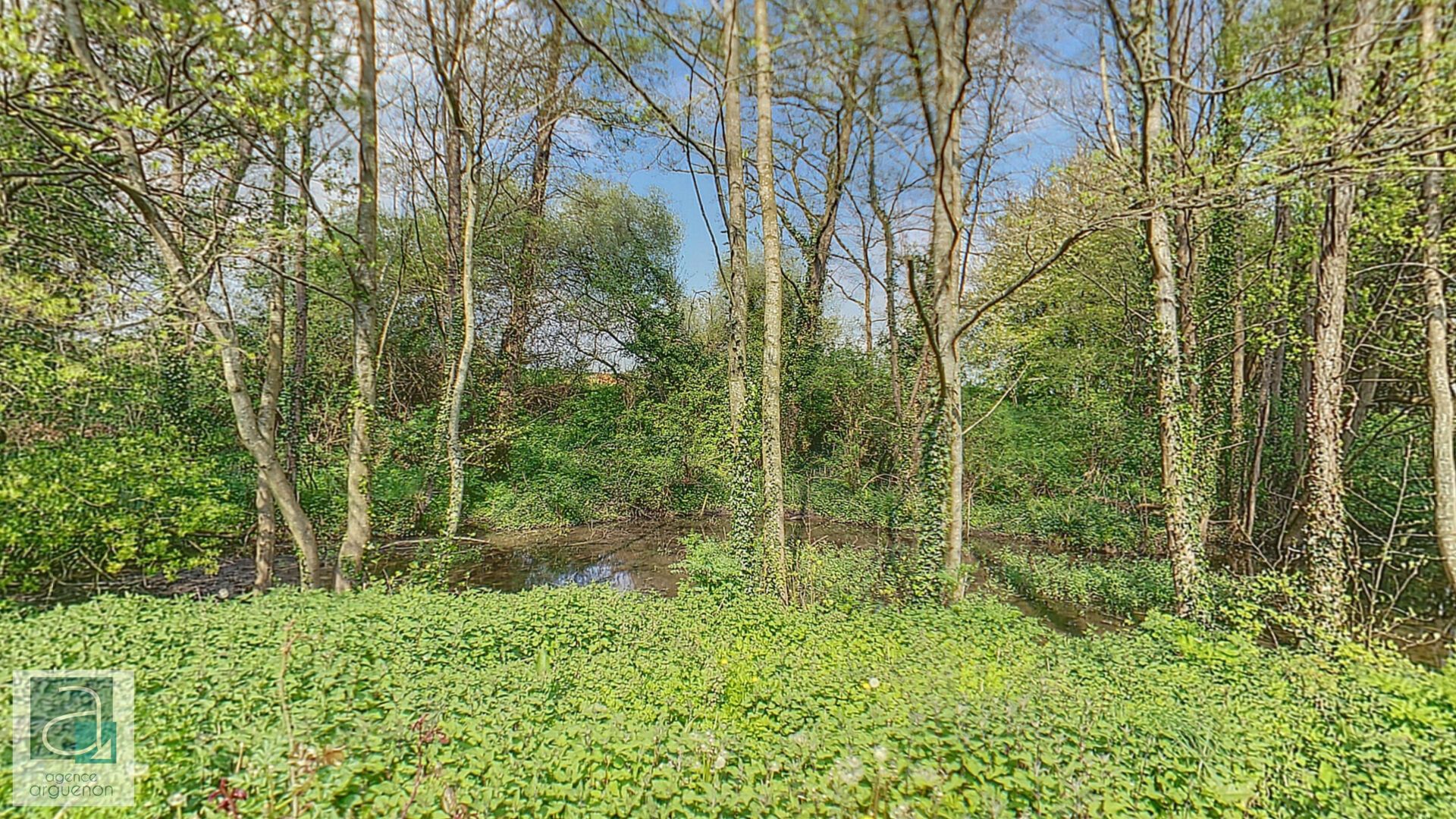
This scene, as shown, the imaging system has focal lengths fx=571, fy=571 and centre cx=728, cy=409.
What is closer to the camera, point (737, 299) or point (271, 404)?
point (271, 404)

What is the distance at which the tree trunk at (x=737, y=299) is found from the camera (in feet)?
22.7

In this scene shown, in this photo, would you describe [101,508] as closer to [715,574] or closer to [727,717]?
[715,574]

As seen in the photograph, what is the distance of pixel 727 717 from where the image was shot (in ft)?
11.0

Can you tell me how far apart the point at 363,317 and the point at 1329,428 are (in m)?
10.6

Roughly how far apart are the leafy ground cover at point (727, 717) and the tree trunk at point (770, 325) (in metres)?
1.62

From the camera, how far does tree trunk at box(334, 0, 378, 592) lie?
677 cm

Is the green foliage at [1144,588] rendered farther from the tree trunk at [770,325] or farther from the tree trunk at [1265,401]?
the tree trunk at [770,325]

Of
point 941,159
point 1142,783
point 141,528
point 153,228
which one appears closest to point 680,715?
point 1142,783

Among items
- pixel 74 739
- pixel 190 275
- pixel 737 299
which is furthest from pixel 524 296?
pixel 74 739

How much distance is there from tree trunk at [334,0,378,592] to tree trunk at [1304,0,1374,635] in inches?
400

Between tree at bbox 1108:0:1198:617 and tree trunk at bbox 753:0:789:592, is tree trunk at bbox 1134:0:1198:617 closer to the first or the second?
tree at bbox 1108:0:1198:617

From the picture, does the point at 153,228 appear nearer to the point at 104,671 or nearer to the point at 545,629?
the point at 104,671

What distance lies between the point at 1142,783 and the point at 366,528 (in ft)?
25.2

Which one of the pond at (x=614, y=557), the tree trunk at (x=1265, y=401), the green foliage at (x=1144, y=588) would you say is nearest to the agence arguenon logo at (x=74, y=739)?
the pond at (x=614, y=557)
